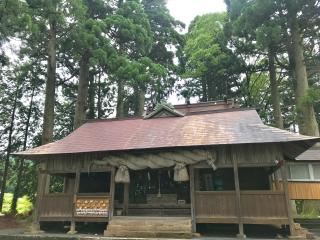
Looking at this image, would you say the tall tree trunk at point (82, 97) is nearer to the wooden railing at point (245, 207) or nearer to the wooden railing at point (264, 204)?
the wooden railing at point (245, 207)

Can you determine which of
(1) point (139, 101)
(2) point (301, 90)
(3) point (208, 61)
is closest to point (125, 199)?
(2) point (301, 90)

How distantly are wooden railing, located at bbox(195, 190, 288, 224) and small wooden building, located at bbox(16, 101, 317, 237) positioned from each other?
Answer: 3 cm

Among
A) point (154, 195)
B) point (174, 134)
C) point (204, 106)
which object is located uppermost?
point (204, 106)

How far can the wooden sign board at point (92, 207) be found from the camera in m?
12.8

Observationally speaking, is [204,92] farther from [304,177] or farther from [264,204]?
[264,204]

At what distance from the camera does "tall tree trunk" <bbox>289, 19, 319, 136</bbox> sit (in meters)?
18.8

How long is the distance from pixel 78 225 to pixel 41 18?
11.5 meters

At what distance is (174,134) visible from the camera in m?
13.6

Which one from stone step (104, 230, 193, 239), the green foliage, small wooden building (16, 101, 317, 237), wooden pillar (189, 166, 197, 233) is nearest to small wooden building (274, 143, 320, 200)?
small wooden building (16, 101, 317, 237)

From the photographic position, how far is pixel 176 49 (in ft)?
94.9

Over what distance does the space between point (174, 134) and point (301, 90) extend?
419 inches

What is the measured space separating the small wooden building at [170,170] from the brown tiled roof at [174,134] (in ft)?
0.12

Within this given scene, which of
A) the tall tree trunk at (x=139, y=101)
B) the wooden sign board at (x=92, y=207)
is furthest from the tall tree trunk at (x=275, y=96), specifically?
the wooden sign board at (x=92, y=207)

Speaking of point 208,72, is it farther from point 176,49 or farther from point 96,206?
point 96,206
